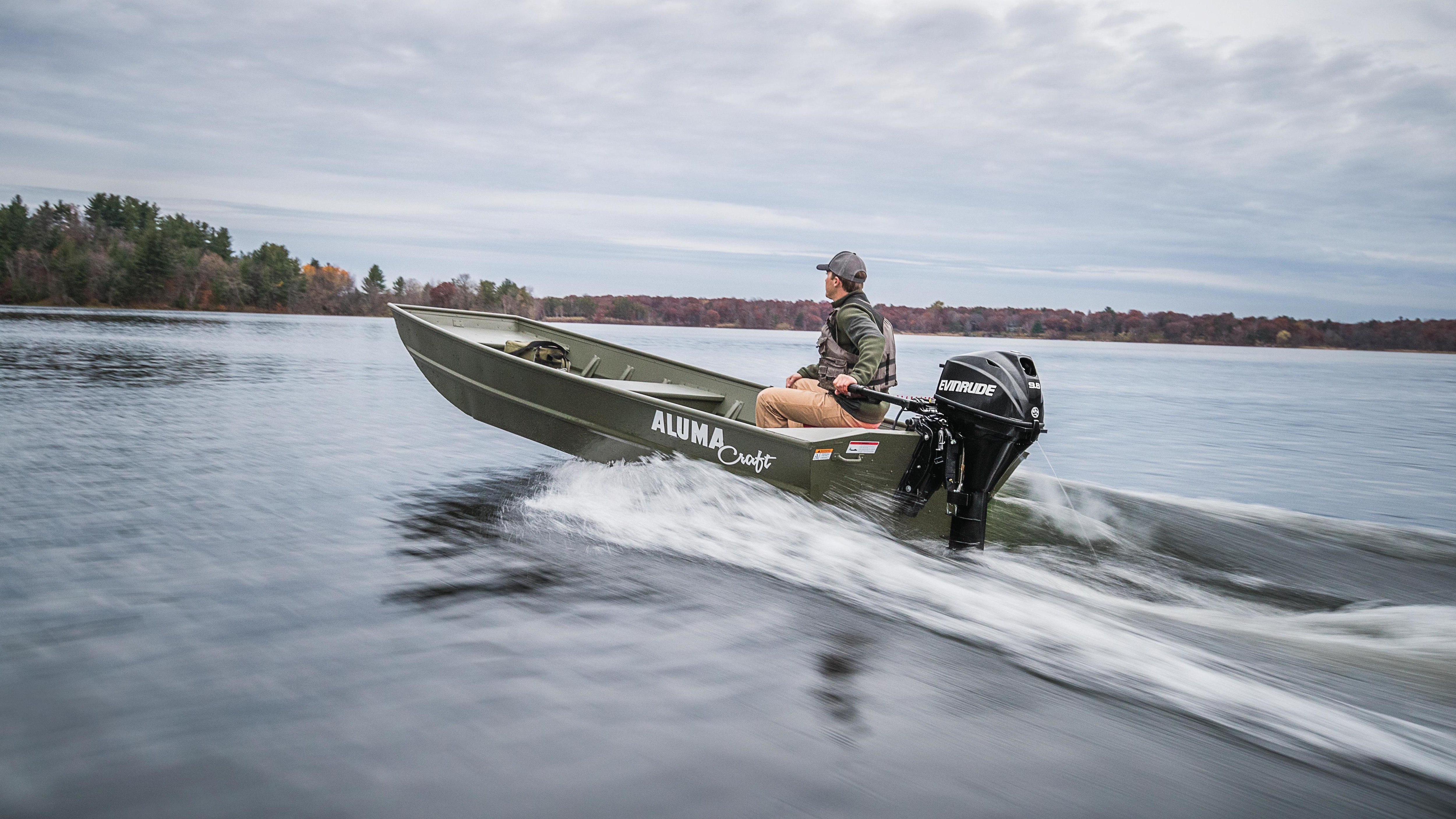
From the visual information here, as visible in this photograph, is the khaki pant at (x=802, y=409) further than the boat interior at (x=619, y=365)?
No

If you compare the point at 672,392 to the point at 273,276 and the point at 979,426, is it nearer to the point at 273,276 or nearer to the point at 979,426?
the point at 979,426

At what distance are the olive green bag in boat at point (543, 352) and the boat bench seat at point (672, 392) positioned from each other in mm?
512

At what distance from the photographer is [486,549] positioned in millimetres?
6473

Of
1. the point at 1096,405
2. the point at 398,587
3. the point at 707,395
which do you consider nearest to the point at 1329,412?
the point at 1096,405

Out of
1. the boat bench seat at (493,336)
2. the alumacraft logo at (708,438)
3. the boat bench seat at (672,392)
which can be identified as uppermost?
the boat bench seat at (493,336)

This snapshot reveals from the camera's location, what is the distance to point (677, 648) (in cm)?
471

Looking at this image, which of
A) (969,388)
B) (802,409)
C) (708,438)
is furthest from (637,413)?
(969,388)

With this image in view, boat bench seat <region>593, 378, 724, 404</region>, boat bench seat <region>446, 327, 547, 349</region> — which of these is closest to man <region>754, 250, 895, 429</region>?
boat bench seat <region>593, 378, 724, 404</region>

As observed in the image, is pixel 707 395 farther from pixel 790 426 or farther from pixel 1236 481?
pixel 1236 481

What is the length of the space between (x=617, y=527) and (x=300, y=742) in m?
3.78

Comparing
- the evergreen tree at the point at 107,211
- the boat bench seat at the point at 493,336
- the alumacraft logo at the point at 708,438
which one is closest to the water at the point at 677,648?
the alumacraft logo at the point at 708,438

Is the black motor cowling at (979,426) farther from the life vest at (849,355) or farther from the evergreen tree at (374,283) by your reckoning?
the evergreen tree at (374,283)

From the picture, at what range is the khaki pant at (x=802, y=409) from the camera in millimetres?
6637

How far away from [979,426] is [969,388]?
0.25 meters
